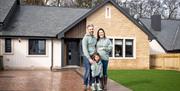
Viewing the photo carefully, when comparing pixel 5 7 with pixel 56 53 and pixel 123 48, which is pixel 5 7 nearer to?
pixel 56 53

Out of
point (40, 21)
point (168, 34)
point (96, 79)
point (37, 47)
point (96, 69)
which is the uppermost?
point (40, 21)

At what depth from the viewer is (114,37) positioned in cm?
2862

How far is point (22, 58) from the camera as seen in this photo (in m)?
27.2

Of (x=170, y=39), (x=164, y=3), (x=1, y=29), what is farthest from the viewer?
(x=164, y=3)

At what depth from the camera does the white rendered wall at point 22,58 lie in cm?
2703

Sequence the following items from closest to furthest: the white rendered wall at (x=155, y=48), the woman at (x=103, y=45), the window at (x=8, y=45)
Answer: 1. the woman at (x=103, y=45)
2. the window at (x=8, y=45)
3. the white rendered wall at (x=155, y=48)

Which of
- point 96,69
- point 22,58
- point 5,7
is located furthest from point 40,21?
point 96,69

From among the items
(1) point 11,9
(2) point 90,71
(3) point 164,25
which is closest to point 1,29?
(1) point 11,9

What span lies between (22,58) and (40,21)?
3.66m

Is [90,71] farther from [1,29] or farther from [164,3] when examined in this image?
[164,3]

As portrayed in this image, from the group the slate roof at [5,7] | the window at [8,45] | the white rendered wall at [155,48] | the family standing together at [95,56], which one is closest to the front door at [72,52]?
the window at [8,45]

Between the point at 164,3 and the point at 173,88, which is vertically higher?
the point at 164,3

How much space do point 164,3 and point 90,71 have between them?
5589 cm

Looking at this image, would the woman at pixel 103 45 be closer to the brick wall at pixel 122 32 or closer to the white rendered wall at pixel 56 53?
the white rendered wall at pixel 56 53
